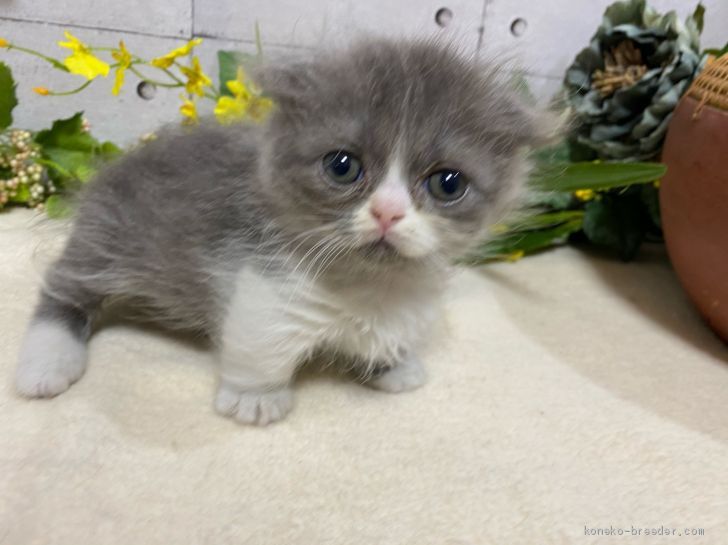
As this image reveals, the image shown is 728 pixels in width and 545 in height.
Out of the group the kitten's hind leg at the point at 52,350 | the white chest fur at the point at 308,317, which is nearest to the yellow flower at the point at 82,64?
the kitten's hind leg at the point at 52,350

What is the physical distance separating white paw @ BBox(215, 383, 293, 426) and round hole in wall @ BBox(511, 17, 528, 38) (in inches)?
40.6

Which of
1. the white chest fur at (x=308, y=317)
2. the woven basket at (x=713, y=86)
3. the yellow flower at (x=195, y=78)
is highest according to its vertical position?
the woven basket at (x=713, y=86)

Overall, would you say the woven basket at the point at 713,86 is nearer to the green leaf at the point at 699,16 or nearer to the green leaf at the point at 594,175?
the green leaf at the point at 594,175

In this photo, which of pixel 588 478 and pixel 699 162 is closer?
pixel 588 478

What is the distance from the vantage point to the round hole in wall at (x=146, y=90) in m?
1.34

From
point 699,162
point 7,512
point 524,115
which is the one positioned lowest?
point 7,512

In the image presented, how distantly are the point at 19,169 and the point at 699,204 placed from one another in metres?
1.19

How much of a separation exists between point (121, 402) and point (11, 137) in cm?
71

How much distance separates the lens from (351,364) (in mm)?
871

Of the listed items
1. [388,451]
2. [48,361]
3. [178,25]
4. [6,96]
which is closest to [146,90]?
[178,25]

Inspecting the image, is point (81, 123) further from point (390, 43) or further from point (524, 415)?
point (524, 415)

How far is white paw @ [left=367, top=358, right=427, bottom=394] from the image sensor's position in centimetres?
84

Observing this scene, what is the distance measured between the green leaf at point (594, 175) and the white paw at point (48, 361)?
2.26 ft

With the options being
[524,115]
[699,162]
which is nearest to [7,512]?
[524,115]
